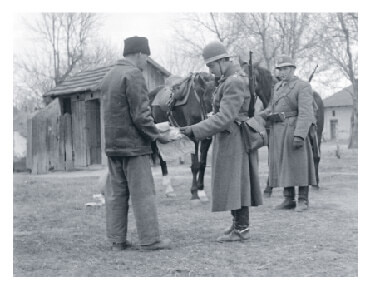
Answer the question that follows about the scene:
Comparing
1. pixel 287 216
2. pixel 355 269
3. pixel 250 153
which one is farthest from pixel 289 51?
pixel 355 269

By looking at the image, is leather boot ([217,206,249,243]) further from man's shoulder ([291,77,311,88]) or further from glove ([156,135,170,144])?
man's shoulder ([291,77,311,88])

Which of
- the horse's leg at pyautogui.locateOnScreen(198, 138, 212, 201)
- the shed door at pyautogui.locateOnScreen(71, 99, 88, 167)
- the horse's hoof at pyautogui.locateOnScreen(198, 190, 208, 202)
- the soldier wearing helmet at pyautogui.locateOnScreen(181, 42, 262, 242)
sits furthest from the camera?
the shed door at pyautogui.locateOnScreen(71, 99, 88, 167)

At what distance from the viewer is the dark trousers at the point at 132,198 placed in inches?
210

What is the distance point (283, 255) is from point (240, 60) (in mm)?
4402

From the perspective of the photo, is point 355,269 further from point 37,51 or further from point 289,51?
point 289,51

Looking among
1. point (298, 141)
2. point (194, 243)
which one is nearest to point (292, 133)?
point (298, 141)

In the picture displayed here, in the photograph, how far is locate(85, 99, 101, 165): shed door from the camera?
1745 cm

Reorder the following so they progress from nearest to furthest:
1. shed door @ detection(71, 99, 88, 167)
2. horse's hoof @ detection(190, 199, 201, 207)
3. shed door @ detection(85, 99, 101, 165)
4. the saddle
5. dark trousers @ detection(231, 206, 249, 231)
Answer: dark trousers @ detection(231, 206, 249, 231) → horse's hoof @ detection(190, 199, 201, 207) → the saddle → shed door @ detection(71, 99, 88, 167) → shed door @ detection(85, 99, 101, 165)

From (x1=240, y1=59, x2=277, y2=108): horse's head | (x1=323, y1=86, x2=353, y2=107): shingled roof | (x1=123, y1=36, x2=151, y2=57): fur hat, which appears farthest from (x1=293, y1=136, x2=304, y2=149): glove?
(x1=323, y1=86, x2=353, y2=107): shingled roof

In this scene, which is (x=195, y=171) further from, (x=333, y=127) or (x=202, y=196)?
(x=333, y=127)

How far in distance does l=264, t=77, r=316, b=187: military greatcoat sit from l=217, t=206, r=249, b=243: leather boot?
2.22 metres

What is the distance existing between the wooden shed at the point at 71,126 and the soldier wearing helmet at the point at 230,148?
35.7ft

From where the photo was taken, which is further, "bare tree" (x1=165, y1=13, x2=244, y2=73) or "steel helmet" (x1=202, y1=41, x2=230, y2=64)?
"bare tree" (x1=165, y1=13, x2=244, y2=73)

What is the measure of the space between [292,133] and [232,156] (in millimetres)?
2456
